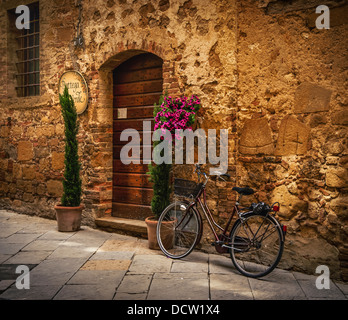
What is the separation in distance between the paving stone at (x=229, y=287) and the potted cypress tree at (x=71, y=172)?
9.01 ft

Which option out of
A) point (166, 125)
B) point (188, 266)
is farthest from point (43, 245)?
point (166, 125)

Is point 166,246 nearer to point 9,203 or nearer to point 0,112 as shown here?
point 9,203

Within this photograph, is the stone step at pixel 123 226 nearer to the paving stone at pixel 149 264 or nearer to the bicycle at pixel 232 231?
the bicycle at pixel 232 231

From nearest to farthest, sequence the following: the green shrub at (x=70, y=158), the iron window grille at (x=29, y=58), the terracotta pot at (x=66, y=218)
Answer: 1. the terracotta pot at (x=66, y=218)
2. the green shrub at (x=70, y=158)
3. the iron window grille at (x=29, y=58)

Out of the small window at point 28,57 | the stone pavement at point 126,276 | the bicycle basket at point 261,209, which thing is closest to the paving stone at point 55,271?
the stone pavement at point 126,276

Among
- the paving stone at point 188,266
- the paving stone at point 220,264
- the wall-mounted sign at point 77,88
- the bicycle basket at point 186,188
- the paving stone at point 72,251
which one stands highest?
the wall-mounted sign at point 77,88

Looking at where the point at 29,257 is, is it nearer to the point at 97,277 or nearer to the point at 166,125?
the point at 97,277

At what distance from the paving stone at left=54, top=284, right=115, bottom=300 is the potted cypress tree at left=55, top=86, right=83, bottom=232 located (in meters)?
2.36

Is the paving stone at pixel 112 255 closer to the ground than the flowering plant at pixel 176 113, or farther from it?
closer to the ground

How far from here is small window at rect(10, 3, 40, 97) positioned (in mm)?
7117

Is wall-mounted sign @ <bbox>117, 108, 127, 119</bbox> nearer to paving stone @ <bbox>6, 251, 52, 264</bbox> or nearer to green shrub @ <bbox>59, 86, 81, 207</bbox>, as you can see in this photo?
green shrub @ <bbox>59, 86, 81, 207</bbox>

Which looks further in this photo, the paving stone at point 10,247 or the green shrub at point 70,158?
the green shrub at point 70,158

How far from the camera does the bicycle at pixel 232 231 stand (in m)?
3.83

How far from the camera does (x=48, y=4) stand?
6578mm
